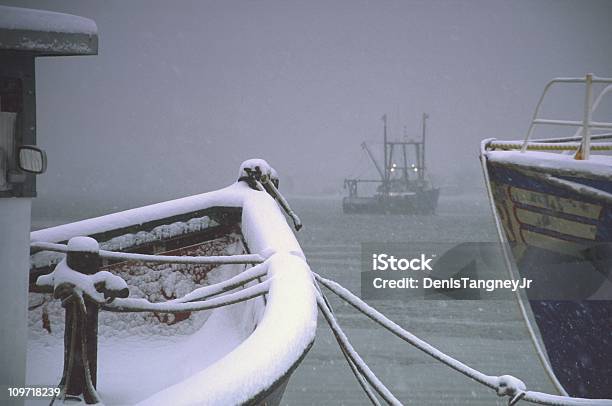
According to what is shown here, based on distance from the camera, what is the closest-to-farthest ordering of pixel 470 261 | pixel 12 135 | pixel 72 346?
pixel 12 135, pixel 72 346, pixel 470 261

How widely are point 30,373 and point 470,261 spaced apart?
5595 centimetres

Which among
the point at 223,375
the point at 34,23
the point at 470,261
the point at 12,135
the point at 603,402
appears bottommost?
the point at 470,261

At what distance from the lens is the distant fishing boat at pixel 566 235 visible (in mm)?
6086

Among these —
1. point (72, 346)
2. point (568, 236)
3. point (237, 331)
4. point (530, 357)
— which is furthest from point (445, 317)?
point (72, 346)

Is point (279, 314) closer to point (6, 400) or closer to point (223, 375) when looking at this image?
point (223, 375)

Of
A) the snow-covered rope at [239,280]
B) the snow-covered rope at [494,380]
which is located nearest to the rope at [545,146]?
the snow-covered rope at [494,380]

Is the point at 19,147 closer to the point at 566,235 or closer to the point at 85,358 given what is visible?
the point at 85,358

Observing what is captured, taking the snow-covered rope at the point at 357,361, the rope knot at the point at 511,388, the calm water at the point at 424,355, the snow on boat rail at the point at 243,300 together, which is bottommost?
the calm water at the point at 424,355

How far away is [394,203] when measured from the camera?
8519cm

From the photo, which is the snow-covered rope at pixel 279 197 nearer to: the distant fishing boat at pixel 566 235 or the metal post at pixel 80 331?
the metal post at pixel 80 331

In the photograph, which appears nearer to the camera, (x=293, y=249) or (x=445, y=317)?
(x=293, y=249)

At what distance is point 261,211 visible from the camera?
416 cm

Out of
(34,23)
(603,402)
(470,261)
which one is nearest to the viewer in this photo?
(34,23)

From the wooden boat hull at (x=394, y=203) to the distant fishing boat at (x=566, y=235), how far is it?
256ft
